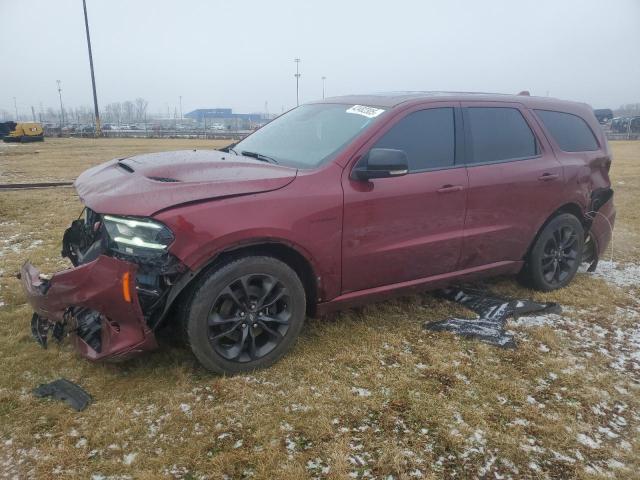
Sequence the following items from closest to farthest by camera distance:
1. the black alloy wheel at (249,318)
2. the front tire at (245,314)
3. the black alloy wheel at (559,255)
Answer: the front tire at (245,314), the black alloy wheel at (249,318), the black alloy wheel at (559,255)

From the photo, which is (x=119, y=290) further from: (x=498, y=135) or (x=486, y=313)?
(x=498, y=135)

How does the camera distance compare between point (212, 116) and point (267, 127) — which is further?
point (212, 116)

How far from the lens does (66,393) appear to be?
2.79 metres

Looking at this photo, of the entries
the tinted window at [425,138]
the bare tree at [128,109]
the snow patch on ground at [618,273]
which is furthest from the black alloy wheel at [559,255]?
the bare tree at [128,109]

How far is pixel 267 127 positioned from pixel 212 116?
397 feet

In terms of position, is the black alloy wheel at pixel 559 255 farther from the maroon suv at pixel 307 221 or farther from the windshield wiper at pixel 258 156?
the windshield wiper at pixel 258 156

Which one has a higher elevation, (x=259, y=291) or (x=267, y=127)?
(x=267, y=127)

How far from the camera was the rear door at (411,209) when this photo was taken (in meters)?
3.22

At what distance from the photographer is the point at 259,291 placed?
9.82ft

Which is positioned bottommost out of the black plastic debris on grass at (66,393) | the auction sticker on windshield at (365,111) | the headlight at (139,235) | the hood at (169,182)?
the black plastic debris on grass at (66,393)

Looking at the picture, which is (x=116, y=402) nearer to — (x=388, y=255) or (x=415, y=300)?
(x=388, y=255)

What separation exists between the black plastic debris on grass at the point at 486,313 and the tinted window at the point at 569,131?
4.80 feet

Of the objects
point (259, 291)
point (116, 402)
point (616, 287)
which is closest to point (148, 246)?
point (259, 291)

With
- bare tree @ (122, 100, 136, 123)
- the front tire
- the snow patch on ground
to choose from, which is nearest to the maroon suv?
the front tire
